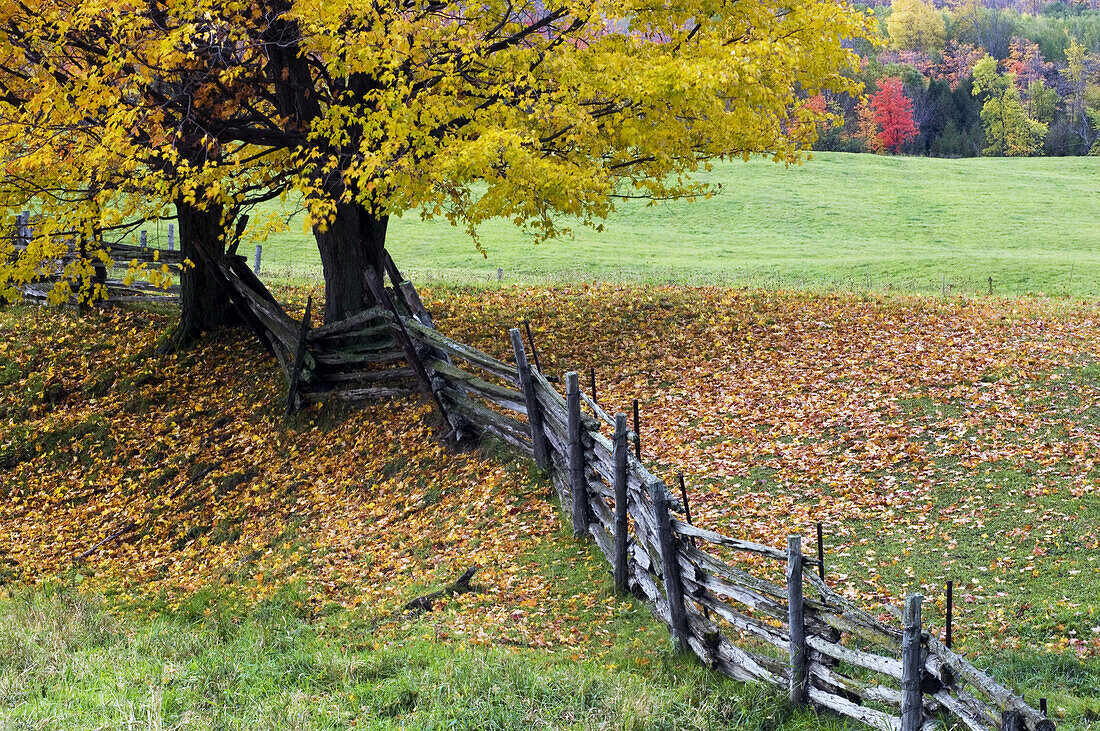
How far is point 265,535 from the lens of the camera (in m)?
10.8

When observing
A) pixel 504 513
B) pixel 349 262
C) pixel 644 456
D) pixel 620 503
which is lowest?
pixel 504 513

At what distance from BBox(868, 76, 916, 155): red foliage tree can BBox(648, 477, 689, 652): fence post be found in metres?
63.1

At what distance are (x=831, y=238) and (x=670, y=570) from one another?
97.9 feet

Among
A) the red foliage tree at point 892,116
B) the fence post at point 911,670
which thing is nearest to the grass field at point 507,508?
the fence post at point 911,670

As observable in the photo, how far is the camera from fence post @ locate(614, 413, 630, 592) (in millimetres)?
7617

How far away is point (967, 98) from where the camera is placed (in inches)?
2660

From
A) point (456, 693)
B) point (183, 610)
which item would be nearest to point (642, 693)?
point (456, 693)

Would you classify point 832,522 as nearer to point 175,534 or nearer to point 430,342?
point 430,342

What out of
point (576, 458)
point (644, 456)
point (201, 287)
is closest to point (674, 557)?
point (576, 458)

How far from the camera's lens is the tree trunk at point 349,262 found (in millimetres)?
13531

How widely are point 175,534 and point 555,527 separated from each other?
487cm

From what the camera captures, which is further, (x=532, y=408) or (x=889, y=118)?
(x=889, y=118)

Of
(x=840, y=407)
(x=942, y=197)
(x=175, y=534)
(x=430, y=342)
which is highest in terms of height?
(x=942, y=197)

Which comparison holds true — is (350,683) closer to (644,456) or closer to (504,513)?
(504,513)
